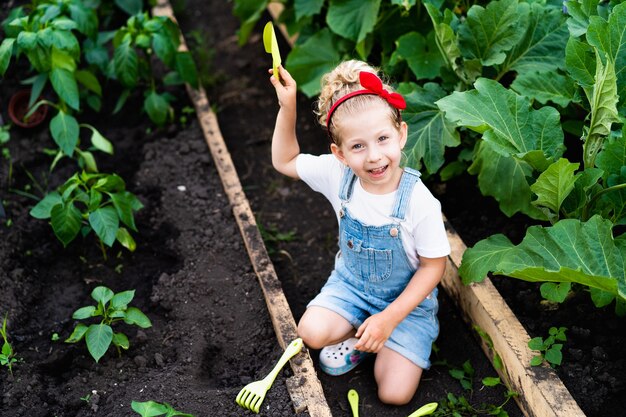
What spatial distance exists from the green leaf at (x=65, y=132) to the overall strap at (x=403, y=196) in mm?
1765

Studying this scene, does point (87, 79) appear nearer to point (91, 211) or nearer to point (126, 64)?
point (126, 64)

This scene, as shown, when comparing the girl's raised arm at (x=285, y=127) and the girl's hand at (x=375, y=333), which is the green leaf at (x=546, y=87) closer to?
the girl's raised arm at (x=285, y=127)

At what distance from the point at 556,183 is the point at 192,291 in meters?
1.55

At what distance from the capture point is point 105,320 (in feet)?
Result: 9.79

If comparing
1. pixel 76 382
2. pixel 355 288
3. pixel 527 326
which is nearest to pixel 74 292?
pixel 76 382

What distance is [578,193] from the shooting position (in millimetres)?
2789

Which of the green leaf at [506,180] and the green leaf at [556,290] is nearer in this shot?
the green leaf at [556,290]

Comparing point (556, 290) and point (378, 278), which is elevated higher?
point (556, 290)

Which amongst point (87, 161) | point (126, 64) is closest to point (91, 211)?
point (87, 161)

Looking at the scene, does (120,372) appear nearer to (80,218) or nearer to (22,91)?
(80,218)

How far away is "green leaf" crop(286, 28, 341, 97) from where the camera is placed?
4.08 m

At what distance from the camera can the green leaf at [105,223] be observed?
129 inches

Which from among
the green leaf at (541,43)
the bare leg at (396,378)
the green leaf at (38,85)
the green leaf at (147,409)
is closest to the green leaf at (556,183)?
the green leaf at (541,43)

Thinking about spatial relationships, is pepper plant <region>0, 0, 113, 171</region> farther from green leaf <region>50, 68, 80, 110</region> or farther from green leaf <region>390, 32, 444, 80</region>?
green leaf <region>390, 32, 444, 80</region>
